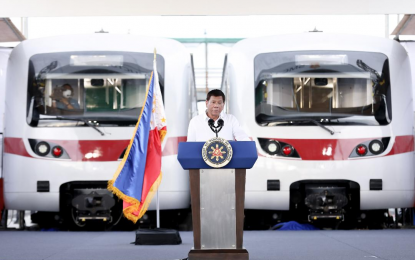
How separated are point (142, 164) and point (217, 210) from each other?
7.43ft

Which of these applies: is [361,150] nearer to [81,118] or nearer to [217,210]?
[81,118]

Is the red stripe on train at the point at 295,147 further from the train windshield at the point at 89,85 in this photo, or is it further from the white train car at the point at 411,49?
the white train car at the point at 411,49

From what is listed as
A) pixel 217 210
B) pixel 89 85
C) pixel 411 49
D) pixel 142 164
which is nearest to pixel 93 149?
pixel 89 85

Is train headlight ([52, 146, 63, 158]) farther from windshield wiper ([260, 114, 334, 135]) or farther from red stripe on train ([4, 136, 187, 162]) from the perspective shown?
windshield wiper ([260, 114, 334, 135])

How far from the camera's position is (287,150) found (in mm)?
8039

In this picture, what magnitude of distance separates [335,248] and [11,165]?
4.08m

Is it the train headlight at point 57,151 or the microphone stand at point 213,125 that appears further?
the train headlight at point 57,151

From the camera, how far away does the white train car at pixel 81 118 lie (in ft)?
26.3

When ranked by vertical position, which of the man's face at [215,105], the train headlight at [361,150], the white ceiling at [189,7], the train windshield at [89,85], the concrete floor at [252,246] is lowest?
the concrete floor at [252,246]

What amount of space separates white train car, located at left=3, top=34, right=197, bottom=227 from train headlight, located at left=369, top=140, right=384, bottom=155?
2.21 meters

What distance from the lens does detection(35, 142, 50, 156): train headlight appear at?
8.07 m

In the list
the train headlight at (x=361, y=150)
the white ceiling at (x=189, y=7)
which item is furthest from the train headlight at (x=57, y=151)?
the train headlight at (x=361, y=150)

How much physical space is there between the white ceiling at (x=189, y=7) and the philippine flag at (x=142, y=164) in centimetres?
122

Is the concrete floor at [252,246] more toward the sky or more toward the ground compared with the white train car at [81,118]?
more toward the ground
